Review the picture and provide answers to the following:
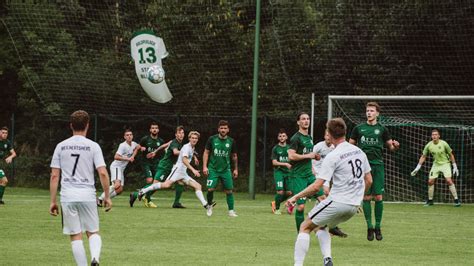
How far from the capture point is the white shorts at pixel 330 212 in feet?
32.4

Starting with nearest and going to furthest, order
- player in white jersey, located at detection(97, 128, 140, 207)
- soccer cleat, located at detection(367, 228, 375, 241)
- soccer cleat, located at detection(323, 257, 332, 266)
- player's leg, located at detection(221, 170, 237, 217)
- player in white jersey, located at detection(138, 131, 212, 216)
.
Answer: soccer cleat, located at detection(323, 257, 332, 266) < soccer cleat, located at detection(367, 228, 375, 241) < player's leg, located at detection(221, 170, 237, 217) < player in white jersey, located at detection(138, 131, 212, 216) < player in white jersey, located at detection(97, 128, 140, 207)

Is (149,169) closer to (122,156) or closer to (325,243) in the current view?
(122,156)

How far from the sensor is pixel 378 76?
1298 inches

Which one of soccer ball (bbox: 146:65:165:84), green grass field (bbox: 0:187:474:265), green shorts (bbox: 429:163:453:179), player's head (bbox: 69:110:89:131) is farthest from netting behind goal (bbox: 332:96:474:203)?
player's head (bbox: 69:110:89:131)

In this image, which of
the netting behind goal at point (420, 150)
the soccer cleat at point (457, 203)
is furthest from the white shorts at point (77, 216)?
the netting behind goal at point (420, 150)

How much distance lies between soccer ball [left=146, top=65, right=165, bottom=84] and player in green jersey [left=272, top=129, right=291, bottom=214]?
738cm

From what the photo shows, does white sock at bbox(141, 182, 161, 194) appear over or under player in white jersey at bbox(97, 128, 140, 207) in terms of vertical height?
under

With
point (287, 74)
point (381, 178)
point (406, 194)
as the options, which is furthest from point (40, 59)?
point (381, 178)

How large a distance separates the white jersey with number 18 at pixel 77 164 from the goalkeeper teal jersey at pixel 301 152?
561 centimetres

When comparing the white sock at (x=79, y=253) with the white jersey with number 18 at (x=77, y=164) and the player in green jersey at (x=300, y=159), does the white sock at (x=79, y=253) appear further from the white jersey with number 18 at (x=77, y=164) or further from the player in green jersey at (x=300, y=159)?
the player in green jersey at (x=300, y=159)

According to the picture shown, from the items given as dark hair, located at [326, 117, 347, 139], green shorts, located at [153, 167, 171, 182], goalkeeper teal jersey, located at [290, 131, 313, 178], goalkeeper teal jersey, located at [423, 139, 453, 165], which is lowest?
green shorts, located at [153, 167, 171, 182]

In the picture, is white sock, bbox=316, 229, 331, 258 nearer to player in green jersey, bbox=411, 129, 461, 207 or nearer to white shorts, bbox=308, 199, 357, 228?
white shorts, bbox=308, 199, 357, 228

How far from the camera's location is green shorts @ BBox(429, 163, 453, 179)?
25531 mm

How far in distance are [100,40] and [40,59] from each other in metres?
3.22
